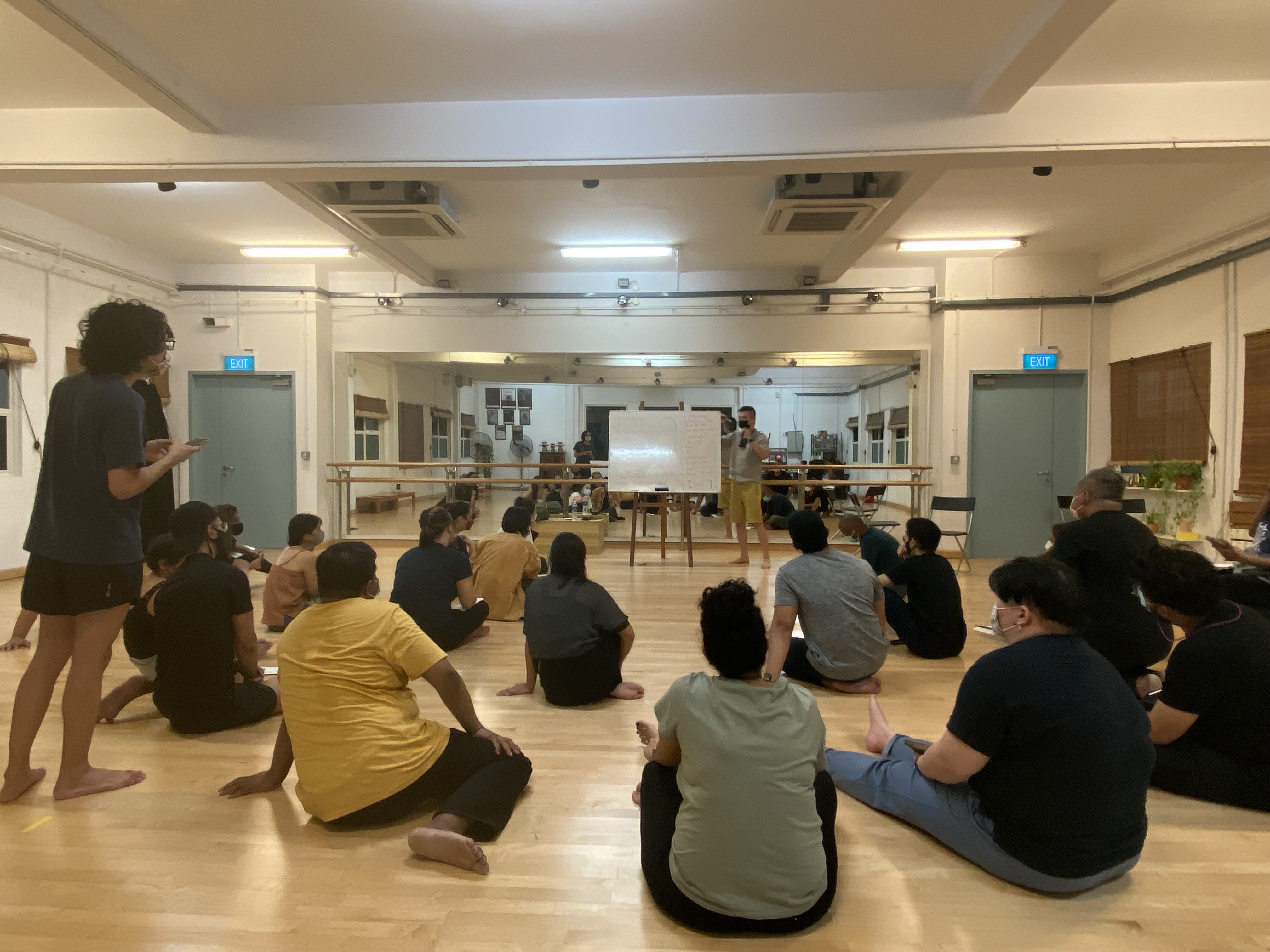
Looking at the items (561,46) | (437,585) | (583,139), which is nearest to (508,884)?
(437,585)

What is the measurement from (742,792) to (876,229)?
18.6 ft

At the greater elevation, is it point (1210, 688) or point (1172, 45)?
point (1172, 45)

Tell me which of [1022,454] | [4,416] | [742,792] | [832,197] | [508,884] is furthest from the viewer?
[1022,454]

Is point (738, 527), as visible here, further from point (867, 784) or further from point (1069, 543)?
point (867, 784)

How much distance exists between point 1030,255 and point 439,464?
6.87 metres

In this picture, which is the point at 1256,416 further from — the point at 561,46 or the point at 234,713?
the point at 234,713

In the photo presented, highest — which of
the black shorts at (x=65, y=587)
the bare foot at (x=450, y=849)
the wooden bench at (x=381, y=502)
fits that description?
the black shorts at (x=65, y=587)

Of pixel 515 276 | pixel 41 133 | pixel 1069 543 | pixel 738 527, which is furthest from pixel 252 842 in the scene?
pixel 515 276

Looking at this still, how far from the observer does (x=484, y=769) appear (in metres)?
2.17

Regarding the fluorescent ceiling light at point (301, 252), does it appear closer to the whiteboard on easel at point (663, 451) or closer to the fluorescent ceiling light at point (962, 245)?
the whiteboard on easel at point (663, 451)

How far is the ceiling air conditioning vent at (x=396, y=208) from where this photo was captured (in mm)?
5500

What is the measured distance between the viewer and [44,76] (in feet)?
13.1

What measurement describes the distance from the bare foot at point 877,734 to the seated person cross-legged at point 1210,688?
83 cm

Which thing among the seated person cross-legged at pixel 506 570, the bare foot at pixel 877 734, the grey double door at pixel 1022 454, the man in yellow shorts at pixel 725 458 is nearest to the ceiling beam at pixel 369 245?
the seated person cross-legged at pixel 506 570
